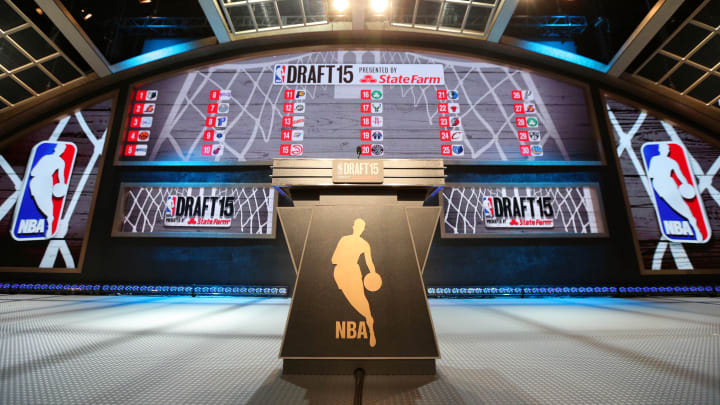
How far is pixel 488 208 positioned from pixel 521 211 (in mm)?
421

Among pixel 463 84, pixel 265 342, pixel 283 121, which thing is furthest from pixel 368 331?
pixel 463 84

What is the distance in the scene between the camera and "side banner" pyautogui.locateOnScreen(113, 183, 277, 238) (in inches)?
129

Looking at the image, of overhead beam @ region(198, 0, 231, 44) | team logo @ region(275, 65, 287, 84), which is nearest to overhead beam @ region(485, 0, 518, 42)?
team logo @ region(275, 65, 287, 84)

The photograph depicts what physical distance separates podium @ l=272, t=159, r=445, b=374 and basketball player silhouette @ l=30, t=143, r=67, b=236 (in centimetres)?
431

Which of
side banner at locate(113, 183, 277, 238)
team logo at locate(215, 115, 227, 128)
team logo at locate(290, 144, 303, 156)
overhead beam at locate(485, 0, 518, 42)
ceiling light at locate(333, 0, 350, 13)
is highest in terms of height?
ceiling light at locate(333, 0, 350, 13)

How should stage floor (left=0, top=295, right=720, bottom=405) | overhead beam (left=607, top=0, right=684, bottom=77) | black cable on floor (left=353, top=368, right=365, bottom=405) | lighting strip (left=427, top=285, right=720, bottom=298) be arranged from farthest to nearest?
lighting strip (left=427, top=285, right=720, bottom=298) < overhead beam (left=607, top=0, right=684, bottom=77) < stage floor (left=0, top=295, right=720, bottom=405) < black cable on floor (left=353, top=368, right=365, bottom=405)

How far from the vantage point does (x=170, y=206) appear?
10.9ft

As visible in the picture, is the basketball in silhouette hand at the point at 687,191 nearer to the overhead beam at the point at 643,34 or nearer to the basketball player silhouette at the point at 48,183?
the overhead beam at the point at 643,34

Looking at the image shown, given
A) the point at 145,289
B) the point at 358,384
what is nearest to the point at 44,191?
the point at 145,289

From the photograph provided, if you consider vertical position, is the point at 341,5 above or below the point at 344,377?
above

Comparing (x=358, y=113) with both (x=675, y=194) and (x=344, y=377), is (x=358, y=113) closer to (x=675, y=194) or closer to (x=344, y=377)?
(x=344, y=377)

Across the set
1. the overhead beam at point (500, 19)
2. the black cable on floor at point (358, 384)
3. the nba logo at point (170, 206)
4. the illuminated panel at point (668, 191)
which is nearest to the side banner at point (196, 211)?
the nba logo at point (170, 206)

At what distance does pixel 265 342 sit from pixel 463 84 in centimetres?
396

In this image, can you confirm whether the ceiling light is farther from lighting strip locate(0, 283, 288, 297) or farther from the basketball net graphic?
lighting strip locate(0, 283, 288, 297)
